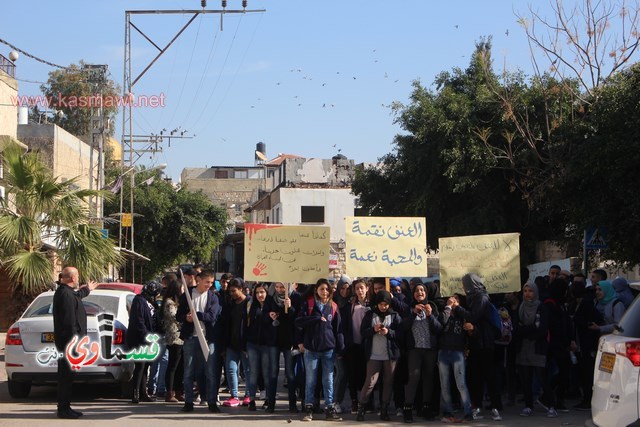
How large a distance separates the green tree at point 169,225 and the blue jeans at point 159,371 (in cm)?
4702

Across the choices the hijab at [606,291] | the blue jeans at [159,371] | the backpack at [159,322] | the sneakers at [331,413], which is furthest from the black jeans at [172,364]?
the hijab at [606,291]

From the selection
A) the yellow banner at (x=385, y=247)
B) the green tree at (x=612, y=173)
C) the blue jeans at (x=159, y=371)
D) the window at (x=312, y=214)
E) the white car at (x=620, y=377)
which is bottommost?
the blue jeans at (x=159, y=371)

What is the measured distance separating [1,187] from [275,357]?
63.0 ft

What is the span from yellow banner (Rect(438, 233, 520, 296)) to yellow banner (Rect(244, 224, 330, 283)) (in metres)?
1.70

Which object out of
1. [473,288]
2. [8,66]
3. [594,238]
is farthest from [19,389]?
[8,66]

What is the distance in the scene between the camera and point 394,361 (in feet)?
39.5

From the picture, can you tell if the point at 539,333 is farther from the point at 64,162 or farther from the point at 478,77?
the point at 64,162

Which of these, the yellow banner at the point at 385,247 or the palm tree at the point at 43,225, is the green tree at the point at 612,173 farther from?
the palm tree at the point at 43,225

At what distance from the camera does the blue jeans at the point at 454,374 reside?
12.0 meters

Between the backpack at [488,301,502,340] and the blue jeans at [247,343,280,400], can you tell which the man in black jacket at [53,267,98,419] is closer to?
the blue jeans at [247,343,280,400]

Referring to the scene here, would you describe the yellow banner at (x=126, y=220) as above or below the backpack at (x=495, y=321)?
above

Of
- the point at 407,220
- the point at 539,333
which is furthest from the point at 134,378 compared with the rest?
the point at 539,333

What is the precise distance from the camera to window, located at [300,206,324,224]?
6337 centimetres

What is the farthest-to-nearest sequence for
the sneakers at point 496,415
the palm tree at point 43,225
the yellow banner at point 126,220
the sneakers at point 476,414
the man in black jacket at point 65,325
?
the yellow banner at point 126,220 → the palm tree at point 43,225 → the sneakers at point 476,414 → the sneakers at point 496,415 → the man in black jacket at point 65,325
